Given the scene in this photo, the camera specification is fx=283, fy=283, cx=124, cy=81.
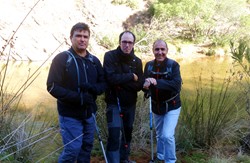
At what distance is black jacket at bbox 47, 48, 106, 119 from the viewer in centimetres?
298

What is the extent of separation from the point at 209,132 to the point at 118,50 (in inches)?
83.9

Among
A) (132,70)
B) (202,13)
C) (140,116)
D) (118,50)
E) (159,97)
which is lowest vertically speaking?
(140,116)

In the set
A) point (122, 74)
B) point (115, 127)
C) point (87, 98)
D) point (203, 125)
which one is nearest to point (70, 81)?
point (87, 98)

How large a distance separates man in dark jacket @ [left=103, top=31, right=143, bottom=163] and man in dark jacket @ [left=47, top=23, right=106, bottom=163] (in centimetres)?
40

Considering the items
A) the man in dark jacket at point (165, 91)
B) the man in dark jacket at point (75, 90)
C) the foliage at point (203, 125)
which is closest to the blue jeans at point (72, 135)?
the man in dark jacket at point (75, 90)

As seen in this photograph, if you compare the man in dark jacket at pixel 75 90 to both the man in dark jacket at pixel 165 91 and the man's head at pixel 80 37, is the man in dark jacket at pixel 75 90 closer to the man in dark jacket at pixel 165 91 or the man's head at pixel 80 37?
the man's head at pixel 80 37

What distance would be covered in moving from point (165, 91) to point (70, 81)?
4.46ft

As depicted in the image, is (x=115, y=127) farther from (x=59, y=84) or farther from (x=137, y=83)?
(x=59, y=84)

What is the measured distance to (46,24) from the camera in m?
22.2

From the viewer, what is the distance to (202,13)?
27359 mm

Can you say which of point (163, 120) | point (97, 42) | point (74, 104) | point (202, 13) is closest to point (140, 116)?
point (163, 120)

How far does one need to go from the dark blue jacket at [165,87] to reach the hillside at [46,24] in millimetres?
14591

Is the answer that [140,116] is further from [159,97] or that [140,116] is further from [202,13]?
[202,13]

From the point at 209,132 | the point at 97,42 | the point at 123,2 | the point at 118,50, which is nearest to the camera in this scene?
the point at 118,50
